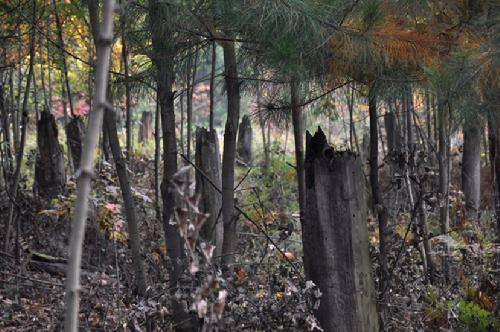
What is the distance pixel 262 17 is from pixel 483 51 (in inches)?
73.6

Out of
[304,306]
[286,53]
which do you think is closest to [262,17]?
[286,53]

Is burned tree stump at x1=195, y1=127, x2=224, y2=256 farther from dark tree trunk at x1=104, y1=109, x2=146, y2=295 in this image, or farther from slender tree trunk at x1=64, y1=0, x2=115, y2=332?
slender tree trunk at x1=64, y1=0, x2=115, y2=332

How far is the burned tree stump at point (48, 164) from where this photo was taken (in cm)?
825

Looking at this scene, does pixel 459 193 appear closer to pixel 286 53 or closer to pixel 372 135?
pixel 372 135

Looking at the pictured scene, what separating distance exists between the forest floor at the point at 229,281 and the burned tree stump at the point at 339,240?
0.63 feet

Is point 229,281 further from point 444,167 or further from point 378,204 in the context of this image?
point 444,167

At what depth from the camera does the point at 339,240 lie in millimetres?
3268

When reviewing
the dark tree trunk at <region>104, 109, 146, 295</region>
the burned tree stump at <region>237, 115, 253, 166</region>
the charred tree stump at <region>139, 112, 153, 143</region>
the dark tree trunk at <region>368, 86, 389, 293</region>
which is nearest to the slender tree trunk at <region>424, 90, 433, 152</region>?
the dark tree trunk at <region>368, 86, 389, 293</region>

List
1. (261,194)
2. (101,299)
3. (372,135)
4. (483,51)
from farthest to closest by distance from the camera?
(261,194), (372,135), (483,51), (101,299)

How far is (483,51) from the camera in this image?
4320 mm

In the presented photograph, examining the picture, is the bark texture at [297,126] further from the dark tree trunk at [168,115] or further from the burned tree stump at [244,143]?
the burned tree stump at [244,143]

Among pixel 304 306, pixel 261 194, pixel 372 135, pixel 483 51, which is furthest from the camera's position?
pixel 261 194

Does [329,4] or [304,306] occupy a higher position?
[329,4]

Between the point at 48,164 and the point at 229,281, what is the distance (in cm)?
557
